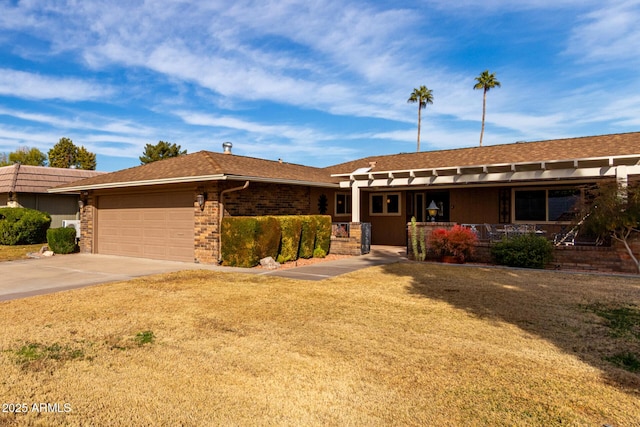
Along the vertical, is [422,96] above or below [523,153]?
above

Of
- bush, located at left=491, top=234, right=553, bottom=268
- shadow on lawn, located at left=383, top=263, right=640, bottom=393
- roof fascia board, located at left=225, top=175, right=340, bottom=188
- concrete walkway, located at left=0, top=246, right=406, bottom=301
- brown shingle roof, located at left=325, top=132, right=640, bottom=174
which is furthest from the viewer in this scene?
brown shingle roof, located at left=325, top=132, right=640, bottom=174

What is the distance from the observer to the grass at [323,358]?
10.2ft

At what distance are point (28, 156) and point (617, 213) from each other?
6569cm

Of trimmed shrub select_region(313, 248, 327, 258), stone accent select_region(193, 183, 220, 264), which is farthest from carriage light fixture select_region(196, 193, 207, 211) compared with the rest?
trimmed shrub select_region(313, 248, 327, 258)

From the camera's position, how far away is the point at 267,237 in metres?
11.6

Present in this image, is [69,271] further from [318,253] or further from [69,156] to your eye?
[69,156]

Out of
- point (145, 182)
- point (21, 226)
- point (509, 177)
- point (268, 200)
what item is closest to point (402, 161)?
point (509, 177)

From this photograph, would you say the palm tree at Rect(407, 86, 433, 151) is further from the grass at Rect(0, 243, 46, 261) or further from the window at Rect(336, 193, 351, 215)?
the grass at Rect(0, 243, 46, 261)

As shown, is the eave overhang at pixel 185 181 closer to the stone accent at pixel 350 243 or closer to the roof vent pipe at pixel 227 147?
the stone accent at pixel 350 243

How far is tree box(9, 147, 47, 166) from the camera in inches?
2084

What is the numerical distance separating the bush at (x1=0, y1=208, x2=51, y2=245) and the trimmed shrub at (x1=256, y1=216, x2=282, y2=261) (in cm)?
1384

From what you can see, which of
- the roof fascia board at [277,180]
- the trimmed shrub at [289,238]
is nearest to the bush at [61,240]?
the roof fascia board at [277,180]

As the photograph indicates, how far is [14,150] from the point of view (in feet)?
180

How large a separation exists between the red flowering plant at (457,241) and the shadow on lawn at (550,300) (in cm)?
95
